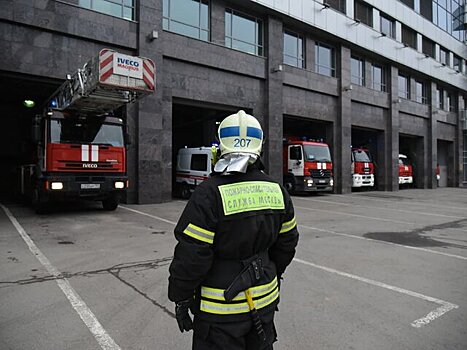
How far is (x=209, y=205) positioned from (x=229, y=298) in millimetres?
519

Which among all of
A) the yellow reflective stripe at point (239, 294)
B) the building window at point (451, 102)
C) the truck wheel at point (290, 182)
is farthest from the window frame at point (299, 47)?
the building window at point (451, 102)

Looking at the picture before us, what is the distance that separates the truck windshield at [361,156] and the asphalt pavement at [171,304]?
14239 millimetres

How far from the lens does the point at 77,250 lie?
21.0ft

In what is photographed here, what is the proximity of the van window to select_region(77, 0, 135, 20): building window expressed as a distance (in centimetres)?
624

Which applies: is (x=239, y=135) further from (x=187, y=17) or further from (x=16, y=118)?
(x=16, y=118)

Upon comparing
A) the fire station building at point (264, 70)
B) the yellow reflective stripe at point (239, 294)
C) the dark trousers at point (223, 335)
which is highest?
the fire station building at point (264, 70)

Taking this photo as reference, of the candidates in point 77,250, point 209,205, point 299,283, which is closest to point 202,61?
point 77,250

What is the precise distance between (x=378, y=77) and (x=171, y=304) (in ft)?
82.4

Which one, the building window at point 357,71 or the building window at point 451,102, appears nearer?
the building window at point 357,71

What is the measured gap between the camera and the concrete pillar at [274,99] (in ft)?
57.8

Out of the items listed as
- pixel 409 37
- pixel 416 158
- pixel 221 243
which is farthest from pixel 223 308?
pixel 416 158

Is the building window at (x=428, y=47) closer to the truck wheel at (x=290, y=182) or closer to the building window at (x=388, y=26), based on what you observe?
the building window at (x=388, y=26)

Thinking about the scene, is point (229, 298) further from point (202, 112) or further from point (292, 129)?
point (292, 129)

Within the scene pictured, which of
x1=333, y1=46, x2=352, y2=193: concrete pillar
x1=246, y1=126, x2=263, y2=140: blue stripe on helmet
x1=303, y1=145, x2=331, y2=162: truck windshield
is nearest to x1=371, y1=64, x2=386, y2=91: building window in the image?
x1=333, y1=46, x2=352, y2=193: concrete pillar
